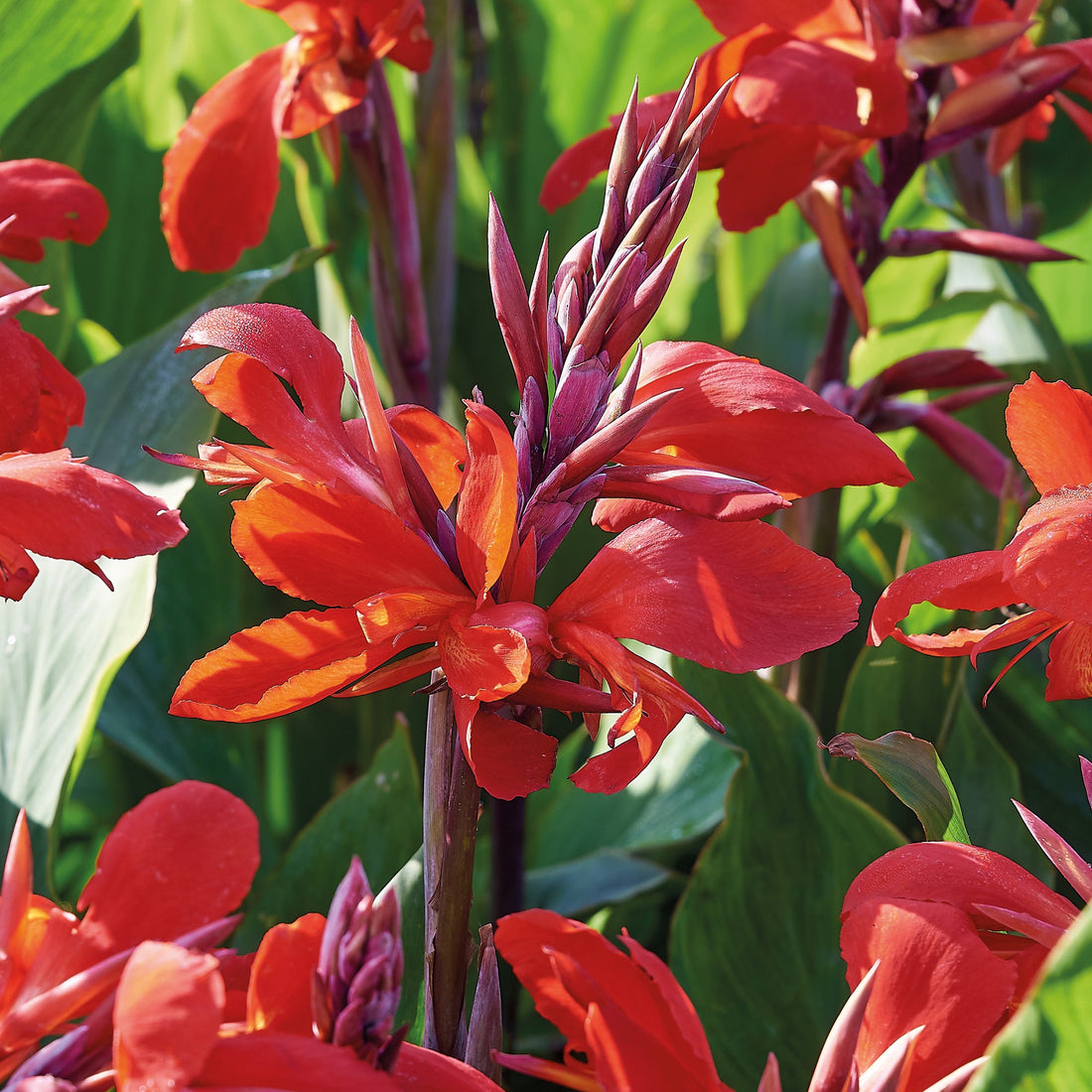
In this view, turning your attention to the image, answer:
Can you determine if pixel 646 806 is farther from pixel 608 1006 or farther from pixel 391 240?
pixel 608 1006

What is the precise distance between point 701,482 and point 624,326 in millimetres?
45

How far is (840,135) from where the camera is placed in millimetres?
568

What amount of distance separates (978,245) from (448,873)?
1.55ft

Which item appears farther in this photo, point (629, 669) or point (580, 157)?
point (580, 157)

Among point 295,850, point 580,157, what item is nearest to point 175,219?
point 580,157

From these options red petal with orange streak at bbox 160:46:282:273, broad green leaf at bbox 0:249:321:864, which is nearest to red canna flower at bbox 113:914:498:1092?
broad green leaf at bbox 0:249:321:864

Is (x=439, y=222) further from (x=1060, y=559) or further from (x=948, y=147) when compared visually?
(x=1060, y=559)

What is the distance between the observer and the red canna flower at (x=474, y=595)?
275mm

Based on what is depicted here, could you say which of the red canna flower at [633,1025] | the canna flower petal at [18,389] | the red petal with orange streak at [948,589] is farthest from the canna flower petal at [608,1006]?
the canna flower petal at [18,389]

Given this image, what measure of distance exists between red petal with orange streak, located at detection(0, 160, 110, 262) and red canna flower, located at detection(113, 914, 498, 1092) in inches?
12.4

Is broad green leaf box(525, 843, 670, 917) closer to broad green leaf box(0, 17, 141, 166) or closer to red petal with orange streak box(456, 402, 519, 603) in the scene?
red petal with orange streak box(456, 402, 519, 603)

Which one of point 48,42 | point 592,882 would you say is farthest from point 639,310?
point 48,42

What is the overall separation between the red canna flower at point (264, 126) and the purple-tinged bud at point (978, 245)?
284 mm

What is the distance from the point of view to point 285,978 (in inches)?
10.4
